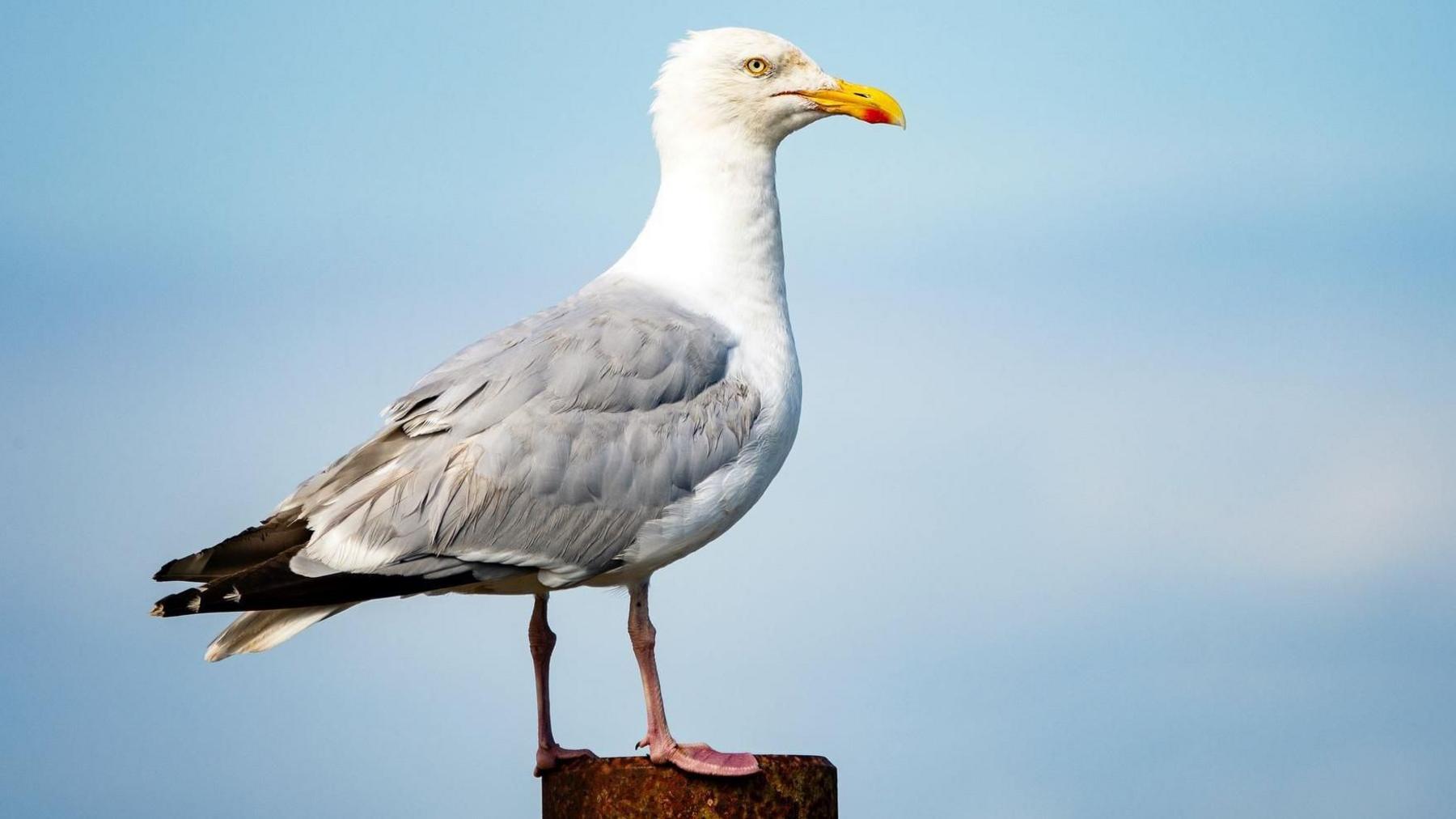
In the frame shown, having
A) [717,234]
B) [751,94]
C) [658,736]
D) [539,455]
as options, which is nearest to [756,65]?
[751,94]

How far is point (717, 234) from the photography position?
8.05 metres

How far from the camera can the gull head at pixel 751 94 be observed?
815 centimetres

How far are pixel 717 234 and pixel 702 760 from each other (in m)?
2.40

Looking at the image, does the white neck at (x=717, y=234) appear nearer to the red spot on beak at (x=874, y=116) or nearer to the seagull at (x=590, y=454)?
the seagull at (x=590, y=454)

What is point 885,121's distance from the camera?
27.0 ft

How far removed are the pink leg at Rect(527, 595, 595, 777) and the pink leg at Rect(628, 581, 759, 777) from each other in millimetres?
405

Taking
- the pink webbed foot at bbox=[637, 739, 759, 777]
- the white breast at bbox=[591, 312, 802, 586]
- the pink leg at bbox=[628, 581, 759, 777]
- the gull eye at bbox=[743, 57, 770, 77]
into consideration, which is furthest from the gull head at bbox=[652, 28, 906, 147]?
the pink webbed foot at bbox=[637, 739, 759, 777]

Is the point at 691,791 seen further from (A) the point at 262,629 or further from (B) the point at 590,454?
(A) the point at 262,629

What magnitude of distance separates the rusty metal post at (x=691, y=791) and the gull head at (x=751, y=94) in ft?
9.51

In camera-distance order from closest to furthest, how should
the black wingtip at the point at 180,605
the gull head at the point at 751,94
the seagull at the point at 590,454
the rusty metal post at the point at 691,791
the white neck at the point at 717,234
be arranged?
the black wingtip at the point at 180,605 → the seagull at the point at 590,454 → the rusty metal post at the point at 691,791 → the white neck at the point at 717,234 → the gull head at the point at 751,94

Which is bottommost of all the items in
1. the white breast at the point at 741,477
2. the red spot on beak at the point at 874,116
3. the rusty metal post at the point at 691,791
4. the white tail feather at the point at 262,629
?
the rusty metal post at the point at 691,791

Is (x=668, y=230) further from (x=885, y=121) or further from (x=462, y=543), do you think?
(x=462, y=543)

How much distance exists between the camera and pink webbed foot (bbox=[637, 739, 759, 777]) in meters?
7.14

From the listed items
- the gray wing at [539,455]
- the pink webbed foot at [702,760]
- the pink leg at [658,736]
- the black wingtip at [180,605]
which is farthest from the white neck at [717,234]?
the black wingtip at [180,605]
